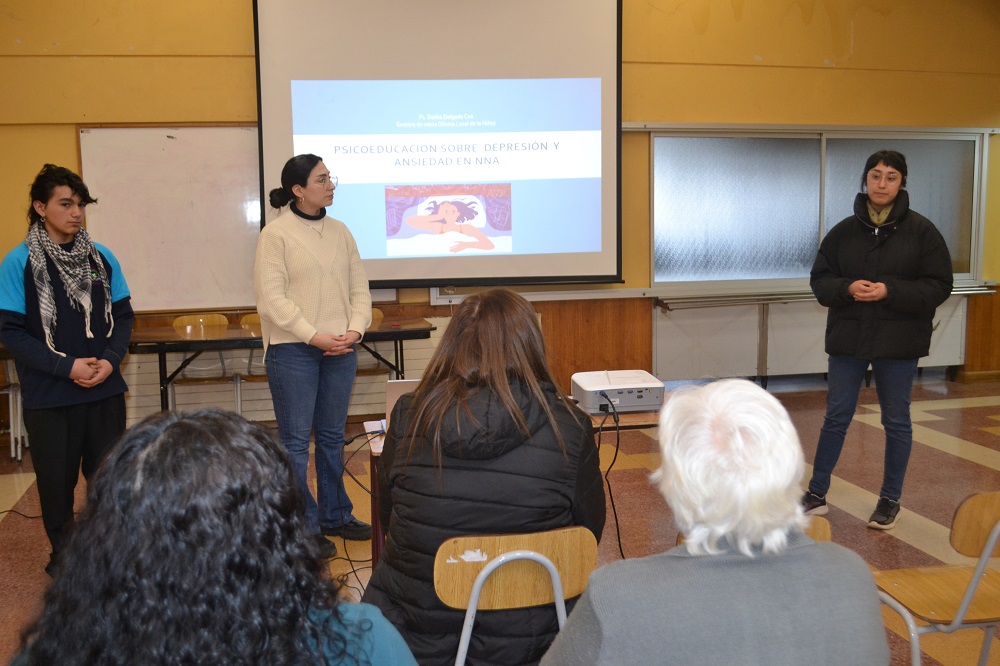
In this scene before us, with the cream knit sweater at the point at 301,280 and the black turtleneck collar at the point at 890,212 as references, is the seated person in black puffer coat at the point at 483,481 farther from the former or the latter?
the black turtleneck collar at the point at 890,212

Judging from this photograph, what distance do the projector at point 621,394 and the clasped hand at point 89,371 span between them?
5.63ft

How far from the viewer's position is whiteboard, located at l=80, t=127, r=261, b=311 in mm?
5332

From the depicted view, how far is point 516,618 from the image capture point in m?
1.68

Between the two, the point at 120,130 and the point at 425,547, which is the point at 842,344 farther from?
the point at 120,130

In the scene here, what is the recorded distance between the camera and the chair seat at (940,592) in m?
1.88

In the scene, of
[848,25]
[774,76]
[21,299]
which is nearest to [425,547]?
[21,299]

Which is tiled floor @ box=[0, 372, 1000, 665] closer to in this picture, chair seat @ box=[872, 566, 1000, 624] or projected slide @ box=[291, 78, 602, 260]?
chair seat @ box=[872, 566, 1000, 624]

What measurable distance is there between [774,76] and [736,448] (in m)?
5.78

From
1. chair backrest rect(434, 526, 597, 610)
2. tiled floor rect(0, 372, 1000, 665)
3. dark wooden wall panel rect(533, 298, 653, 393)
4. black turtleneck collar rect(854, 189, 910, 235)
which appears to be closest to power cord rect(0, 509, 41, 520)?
tiled floor rect(0, 372, 1000, 665)

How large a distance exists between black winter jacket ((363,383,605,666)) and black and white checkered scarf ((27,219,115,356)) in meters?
1.78

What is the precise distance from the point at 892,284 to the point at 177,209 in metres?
4.40

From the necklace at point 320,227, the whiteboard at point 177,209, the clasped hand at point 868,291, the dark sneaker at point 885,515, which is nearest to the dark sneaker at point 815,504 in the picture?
the dark sneaker at point 885,515

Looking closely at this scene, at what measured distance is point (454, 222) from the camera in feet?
18.6

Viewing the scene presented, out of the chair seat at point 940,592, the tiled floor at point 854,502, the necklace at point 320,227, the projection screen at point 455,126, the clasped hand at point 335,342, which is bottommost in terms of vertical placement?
the tiled floor at point 854,502
